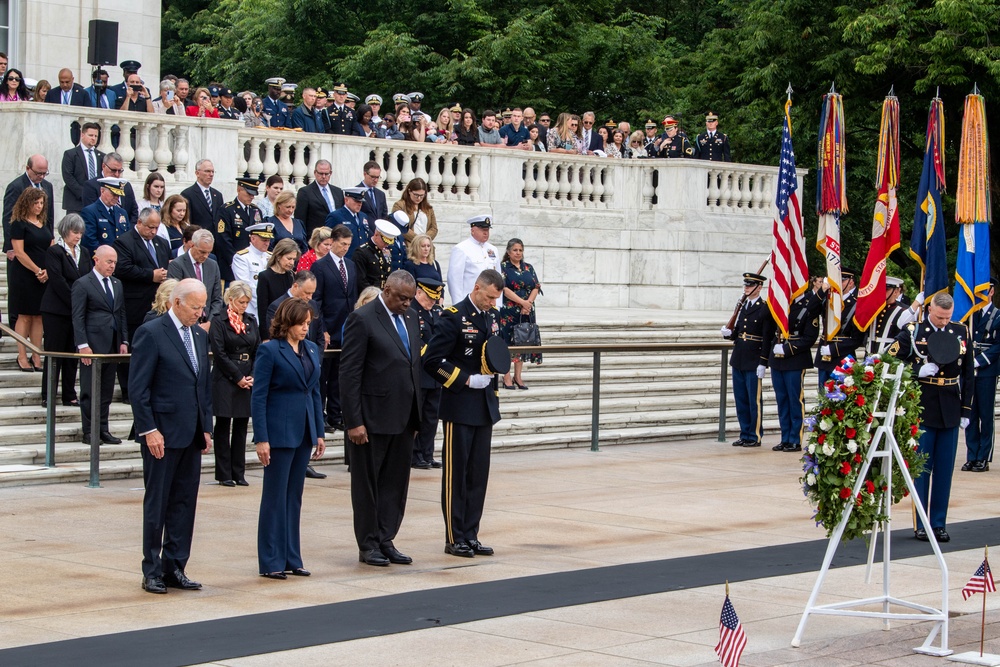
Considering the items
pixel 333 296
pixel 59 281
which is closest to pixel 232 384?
pixel 333 296

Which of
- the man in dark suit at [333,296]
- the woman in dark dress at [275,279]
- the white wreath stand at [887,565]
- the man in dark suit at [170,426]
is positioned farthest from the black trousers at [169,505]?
the man in dark suit at [333,296]

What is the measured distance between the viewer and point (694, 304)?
88.4 ft

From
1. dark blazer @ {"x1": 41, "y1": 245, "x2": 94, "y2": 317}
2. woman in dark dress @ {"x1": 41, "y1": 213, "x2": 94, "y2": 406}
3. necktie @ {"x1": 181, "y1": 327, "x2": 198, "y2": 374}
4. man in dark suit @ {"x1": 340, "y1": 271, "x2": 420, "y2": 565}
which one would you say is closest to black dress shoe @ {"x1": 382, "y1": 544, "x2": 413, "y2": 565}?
man in dark suit @ {"x1": 340, "y1": 271, "x2": 420, "y2": 565}

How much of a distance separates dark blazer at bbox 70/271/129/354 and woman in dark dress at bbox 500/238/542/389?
488cm

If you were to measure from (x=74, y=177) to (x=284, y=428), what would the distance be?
8745 millimetres

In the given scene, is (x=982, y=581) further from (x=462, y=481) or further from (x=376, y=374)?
(x=376, y=374)

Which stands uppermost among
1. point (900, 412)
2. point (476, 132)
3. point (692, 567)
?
point (476, 132)

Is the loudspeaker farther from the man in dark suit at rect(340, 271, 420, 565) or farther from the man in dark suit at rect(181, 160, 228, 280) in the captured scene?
the man in dark suit at rect(340, 271, 420, 565)

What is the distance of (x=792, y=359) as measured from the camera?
58.5 feet

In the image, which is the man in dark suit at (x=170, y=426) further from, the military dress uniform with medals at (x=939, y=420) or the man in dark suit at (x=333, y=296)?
the man in dark suit at (x=333, y=296)

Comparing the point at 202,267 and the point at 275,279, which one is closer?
the point at 275,279

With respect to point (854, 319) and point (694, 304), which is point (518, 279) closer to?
point (854, 319)

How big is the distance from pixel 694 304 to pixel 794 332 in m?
8.97

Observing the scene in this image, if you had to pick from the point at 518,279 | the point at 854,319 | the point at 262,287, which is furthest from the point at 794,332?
the point at 262,287
